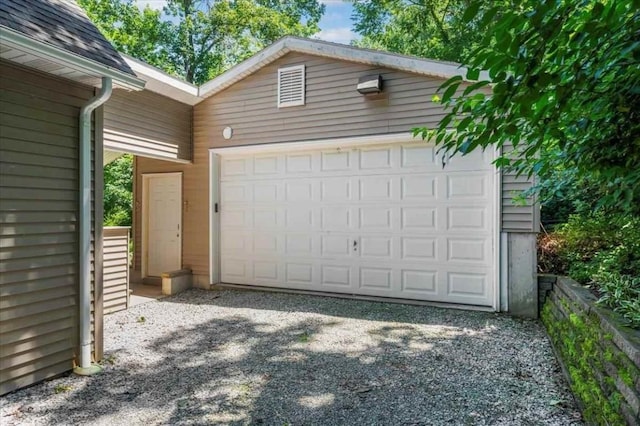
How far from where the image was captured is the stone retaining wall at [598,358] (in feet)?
6.46

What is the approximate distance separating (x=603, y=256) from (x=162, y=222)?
7004 mm

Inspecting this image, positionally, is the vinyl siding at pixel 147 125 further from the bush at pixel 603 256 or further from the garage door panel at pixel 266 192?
the bush at pixel 603 256

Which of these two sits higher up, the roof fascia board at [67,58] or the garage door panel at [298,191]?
the roof fascia board at [67,58]

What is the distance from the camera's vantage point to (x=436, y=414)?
8.78 feet

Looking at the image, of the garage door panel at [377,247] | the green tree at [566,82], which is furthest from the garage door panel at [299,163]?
the green tree at [566,82]

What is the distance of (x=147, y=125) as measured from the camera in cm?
595

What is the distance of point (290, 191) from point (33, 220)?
398 centimetres

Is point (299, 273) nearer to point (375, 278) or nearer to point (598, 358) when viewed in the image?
point (375, 278)

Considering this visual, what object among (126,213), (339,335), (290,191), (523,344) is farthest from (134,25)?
(523,344)

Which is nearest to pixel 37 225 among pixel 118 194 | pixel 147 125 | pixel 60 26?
pixel 60 26

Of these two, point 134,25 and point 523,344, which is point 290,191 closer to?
point 523,344

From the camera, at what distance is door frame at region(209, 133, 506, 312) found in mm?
5250

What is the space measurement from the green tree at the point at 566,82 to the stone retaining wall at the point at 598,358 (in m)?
0.82

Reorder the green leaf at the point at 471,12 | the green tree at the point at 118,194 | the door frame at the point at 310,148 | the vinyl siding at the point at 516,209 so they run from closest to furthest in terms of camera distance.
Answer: the green leaf at the point at 471,12, the vinyl siding at the point at 516,209, the door frame at the point at 310,148, the green tree at the point at 118,194
